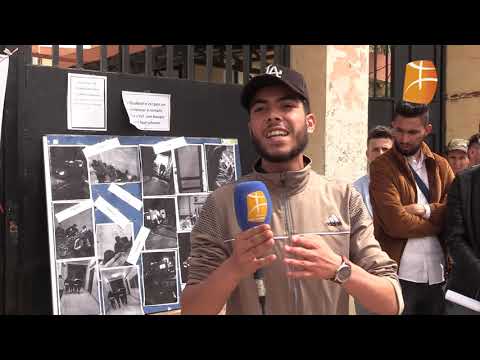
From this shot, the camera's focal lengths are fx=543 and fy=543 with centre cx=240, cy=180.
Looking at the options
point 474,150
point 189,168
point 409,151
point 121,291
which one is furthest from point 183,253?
point 474,150

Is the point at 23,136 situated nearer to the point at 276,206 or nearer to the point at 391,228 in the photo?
the point at 276,206

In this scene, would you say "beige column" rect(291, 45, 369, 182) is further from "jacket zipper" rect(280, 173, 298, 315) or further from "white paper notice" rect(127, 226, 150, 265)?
"jacket zipper" rect(280, 173, 298, 315)

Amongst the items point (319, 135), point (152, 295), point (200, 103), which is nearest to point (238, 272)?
point (152, 295)

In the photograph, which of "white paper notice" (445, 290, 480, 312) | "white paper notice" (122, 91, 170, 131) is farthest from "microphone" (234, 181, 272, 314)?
"white paper notice" (122, 91, 170, 131)

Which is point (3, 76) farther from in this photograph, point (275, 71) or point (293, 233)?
point (293, 233)

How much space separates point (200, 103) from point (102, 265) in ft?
4.92

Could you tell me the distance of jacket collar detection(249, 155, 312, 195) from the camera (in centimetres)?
196

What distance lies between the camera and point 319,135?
509 centimetres

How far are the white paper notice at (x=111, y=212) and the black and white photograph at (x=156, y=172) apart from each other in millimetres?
237

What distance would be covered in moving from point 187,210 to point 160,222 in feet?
0.77

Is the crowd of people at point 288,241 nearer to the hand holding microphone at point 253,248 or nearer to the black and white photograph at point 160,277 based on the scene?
the hand holding microphone at point 253,248

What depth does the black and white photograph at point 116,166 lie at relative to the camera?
11.9 ft

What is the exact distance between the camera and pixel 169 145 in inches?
158

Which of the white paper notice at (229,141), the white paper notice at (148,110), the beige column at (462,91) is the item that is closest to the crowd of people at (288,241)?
the white paper notice at (148,110)
